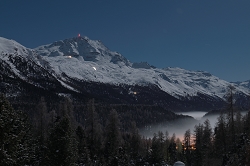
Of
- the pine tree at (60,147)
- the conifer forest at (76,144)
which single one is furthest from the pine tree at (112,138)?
the pine tree at (60,147)

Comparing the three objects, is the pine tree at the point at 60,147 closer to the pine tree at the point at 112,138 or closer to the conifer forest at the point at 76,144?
the conifer forest at the point at 76,144

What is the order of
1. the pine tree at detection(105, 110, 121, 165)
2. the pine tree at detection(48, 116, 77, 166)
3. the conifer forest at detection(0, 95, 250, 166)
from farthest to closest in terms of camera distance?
the pine tree at detection(105, 110, 121, 165)
the pine tree at detection(48, 116, 77, 166)
the conifer forest at detection(0, 95, 250, 166)

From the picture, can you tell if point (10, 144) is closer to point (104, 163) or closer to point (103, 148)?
point (104, 163)

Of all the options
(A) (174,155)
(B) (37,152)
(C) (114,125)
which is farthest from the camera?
(A) (174,155)

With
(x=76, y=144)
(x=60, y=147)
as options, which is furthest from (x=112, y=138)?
(x=60, y=147)

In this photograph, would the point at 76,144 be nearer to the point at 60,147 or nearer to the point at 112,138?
the point at 60,147

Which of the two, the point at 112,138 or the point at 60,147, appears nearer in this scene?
the point at 60,147

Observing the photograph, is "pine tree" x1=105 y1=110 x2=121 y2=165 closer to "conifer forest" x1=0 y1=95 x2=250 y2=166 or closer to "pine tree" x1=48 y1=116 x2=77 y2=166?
"conifer forest" x1=0 y1=95 x2=250 y2=166

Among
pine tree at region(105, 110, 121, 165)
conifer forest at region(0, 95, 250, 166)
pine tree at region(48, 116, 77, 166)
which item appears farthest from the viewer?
pine tree at region(105, 110, 121, 165)

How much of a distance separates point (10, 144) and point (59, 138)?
889cm

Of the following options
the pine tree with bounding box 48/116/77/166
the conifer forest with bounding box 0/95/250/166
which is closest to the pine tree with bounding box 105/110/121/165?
the conifer forest with bounding box 0/95/250/166

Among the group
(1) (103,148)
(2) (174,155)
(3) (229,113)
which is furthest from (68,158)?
(2) (174,155)

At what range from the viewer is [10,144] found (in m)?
24.4

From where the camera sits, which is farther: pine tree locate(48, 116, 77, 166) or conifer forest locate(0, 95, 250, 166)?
pine tree locate(48, 116, 77, 166)
